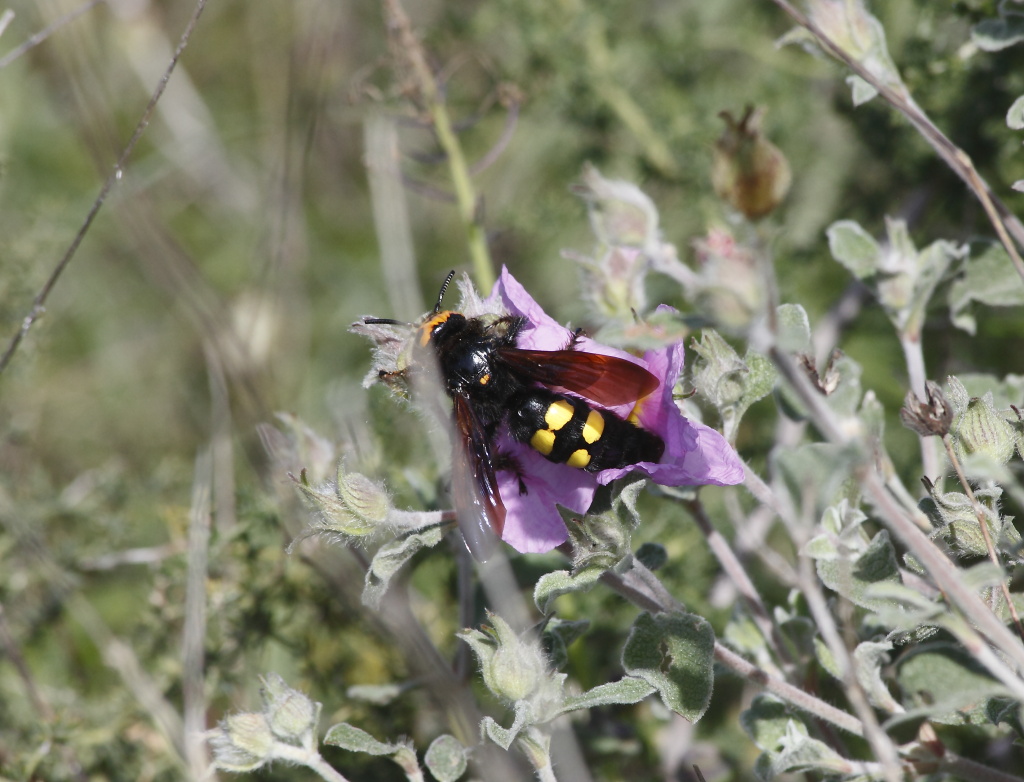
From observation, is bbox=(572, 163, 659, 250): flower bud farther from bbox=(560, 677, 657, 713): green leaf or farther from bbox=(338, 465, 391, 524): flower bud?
bbox=(560, 677, 657, 713): green leaf

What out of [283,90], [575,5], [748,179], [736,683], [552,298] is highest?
[748,179]

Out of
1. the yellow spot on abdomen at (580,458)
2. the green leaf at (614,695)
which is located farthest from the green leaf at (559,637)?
the yellow spot on abdomen at (580,458)

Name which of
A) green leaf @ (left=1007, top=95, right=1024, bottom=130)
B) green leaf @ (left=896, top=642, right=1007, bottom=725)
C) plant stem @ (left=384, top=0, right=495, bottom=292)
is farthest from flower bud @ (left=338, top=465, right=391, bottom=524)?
green leaf @ (left=1007, top=95, right=1024, bottom=130)

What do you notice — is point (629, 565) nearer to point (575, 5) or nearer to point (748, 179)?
point (748, 179)

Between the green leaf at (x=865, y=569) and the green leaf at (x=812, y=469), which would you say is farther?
the green leaf at (x=865, y=569)

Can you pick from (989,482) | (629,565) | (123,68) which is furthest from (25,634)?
(123,68)

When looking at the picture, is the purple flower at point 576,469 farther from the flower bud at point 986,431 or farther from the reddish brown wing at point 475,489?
the flower bud at point 986,431
